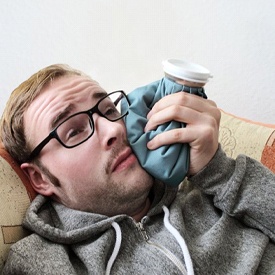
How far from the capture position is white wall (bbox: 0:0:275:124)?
1640 mm

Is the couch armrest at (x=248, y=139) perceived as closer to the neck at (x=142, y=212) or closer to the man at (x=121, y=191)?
the man at (x=121, y=191)

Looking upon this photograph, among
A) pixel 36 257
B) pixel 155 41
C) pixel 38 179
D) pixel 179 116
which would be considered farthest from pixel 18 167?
pixel 155 41

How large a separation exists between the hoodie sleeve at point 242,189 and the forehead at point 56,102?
1.08 ft

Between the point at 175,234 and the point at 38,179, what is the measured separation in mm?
369

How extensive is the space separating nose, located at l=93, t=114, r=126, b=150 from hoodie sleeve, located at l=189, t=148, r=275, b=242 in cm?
21

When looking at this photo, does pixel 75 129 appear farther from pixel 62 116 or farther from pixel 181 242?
pixel 181 242

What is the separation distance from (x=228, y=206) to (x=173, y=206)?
0.45 ft

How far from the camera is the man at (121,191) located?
3.04ft

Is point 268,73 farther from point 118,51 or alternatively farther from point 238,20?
point 118,51

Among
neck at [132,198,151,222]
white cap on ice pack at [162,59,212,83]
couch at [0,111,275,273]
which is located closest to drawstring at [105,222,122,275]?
neck at [132,198,151,222]

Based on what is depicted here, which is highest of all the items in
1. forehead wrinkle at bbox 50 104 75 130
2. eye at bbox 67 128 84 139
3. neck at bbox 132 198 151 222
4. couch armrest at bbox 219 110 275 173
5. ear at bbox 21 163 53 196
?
forehead wrinkle at bbox 50 104 75 130

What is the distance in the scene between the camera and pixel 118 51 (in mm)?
1696

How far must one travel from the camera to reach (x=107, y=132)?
997 millimetres

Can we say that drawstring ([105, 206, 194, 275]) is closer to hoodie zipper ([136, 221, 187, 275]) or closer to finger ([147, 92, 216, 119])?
hoodie zipper ([136, 221, 187, 275])
